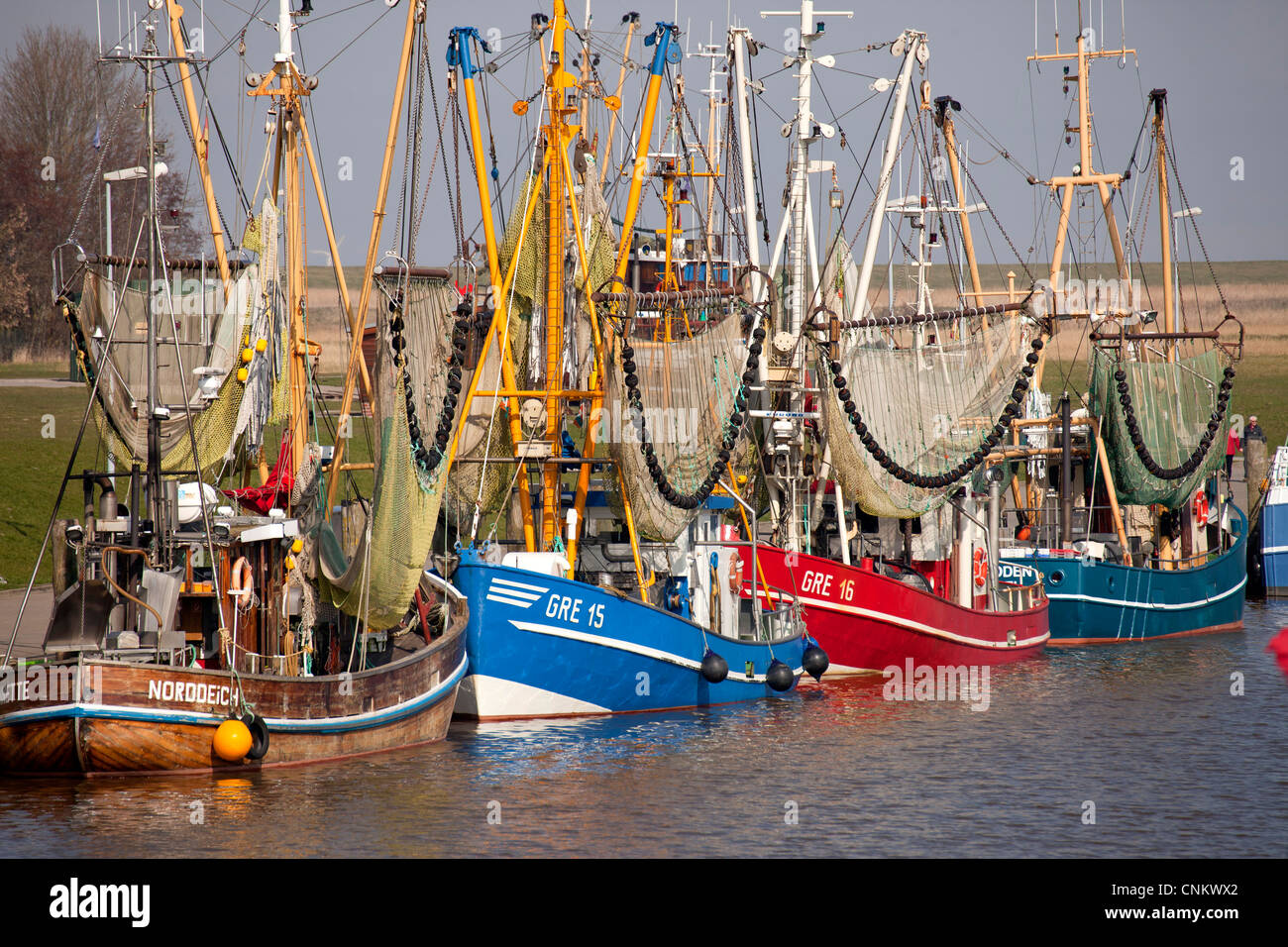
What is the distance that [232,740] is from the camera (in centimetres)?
1827

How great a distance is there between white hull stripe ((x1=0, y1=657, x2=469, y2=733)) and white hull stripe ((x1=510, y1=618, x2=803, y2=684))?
1094 mm

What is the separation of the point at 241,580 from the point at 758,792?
686cm

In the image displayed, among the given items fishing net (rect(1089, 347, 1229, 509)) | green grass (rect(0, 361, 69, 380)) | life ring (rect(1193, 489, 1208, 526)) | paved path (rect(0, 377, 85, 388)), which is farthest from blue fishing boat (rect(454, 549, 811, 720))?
green grass (rect(0, 361, 69, 380))

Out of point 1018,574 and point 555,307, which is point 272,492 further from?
point 1018,574

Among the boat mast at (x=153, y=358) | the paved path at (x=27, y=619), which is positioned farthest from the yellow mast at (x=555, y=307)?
the paved path at (x=27, y=619)

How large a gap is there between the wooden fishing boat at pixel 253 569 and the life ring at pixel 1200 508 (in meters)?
20.7

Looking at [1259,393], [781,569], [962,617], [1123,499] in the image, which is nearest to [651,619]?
[781,569]

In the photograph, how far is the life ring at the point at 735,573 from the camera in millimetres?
25609

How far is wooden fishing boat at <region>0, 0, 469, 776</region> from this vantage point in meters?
18.1

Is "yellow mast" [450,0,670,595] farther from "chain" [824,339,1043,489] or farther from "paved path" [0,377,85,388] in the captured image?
"paved path" [0,377,85,388]
